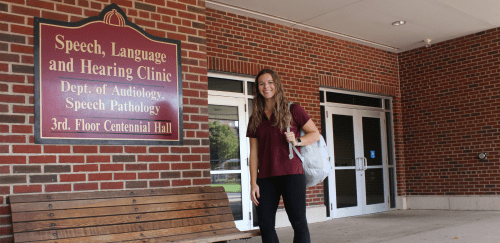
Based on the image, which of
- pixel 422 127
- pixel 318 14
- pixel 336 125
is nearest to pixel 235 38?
pixel 318 14

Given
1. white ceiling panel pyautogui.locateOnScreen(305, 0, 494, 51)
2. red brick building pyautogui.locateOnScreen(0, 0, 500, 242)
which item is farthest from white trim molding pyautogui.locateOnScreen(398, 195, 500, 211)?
white ceiling panel pyautogui.locateOnScreen(305, 0, 494, 51)

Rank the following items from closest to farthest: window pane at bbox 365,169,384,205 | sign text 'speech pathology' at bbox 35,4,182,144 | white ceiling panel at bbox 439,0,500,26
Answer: sign text 'speech pathology' at bbox 35,4,182,144, white ceiling panel at bbox 439,0,500,26, window pane at bbox 365,169,384,205

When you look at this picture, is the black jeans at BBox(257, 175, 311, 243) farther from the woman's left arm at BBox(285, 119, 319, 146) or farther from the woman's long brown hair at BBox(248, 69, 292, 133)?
the woman's long brown hair at BBox(248, 69, 292, 133)

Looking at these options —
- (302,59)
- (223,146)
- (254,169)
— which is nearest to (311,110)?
(302,59)

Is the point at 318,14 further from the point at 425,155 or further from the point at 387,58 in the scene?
the point at 425,155

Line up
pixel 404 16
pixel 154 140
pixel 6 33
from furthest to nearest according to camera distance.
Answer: pixel 404 16, pixel 154 140, pixel 6 33

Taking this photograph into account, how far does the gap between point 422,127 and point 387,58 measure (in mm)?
1546

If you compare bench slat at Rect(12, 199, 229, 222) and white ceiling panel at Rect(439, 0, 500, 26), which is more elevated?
white ceiling panel at Rect(439, 0, 500, 26)

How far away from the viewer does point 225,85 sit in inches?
252

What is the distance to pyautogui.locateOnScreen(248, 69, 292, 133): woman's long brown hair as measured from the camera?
307 centimetres

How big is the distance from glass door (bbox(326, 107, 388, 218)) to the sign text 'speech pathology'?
454cm

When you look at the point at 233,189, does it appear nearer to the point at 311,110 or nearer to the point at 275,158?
the point at 311,110

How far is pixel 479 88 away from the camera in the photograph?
27.0 feet

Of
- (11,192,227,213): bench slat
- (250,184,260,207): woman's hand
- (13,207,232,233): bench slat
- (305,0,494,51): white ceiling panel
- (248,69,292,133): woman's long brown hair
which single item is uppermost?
(305,0,494,51): white ceiling panel
